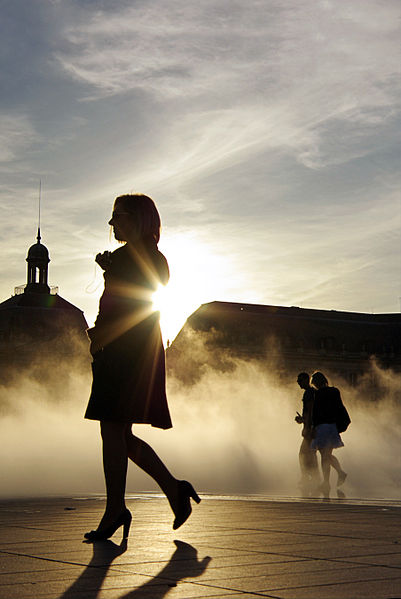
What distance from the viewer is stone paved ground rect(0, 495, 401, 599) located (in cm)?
435

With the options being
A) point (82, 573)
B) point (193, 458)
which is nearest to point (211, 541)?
point (82, 573)

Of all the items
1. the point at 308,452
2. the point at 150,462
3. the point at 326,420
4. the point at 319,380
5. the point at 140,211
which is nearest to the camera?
the point at 150,462

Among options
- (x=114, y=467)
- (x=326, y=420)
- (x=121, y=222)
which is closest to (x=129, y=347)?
(x=114, y=467)

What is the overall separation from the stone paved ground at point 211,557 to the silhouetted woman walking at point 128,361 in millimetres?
311

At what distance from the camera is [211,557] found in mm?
5422

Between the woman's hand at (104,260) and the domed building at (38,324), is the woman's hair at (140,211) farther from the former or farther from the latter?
the domed building at (38,324)

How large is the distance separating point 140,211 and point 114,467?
1694 mm

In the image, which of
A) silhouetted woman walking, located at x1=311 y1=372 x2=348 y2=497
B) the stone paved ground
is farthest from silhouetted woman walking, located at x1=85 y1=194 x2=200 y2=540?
silhouetted woman walking, located at x1=311 y1=372 x2=348 y2=497

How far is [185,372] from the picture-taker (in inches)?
3447

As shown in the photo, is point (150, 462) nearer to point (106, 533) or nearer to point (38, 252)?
point (106, 533)

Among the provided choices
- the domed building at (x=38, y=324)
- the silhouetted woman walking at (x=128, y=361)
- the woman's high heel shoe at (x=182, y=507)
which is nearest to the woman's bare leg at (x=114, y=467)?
the silhouetted woman walking at (x=128, y=361)

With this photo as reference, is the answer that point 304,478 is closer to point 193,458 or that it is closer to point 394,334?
point 193,458

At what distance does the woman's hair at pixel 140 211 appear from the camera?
679 centimetres

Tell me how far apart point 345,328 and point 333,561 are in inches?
4221
